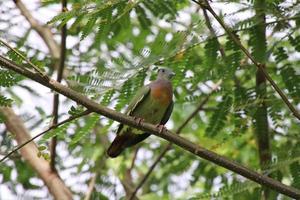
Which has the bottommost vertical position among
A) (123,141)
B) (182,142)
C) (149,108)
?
(182,142)

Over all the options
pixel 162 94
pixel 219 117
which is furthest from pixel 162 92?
pixel 219 117

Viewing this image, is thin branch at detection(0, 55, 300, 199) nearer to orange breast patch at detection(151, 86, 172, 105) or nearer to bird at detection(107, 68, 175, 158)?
bird at detection(107, 68, 175, 158)

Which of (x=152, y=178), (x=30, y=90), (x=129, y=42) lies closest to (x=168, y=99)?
(x=30, y=90)

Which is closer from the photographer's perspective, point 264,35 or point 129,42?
point 264,35

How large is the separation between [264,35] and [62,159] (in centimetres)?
315

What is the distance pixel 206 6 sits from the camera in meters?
3.45

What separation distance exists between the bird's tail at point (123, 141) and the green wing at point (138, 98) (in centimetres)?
32

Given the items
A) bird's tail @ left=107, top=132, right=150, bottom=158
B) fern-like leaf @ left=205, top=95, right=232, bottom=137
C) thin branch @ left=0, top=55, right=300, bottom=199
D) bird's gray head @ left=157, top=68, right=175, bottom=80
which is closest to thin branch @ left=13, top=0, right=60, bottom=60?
bird's tail @ left=107, top=132, right=150, bottom=158

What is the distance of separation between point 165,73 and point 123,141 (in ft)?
2.71

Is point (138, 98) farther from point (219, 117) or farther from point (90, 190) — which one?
point (90, 190)

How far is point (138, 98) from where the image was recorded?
495cm

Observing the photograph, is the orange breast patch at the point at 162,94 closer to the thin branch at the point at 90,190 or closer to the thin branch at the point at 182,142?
the thin branch at the point at 90,190

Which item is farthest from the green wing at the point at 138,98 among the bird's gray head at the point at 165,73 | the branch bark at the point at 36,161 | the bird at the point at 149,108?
the branch bark at the point at 36,161

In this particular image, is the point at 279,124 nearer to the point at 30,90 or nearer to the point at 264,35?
the point at 264,35
